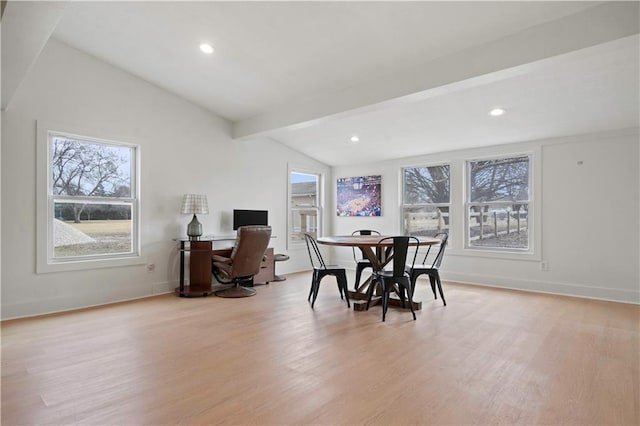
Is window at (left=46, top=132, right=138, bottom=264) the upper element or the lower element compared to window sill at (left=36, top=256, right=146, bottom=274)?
upper

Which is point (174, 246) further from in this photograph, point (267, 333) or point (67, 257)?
point (267, 333)

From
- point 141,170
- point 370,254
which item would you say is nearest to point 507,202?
point 370,254

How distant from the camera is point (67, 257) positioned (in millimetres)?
4348

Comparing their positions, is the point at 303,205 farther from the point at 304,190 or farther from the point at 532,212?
the point at 532,212

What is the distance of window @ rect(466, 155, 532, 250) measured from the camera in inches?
217

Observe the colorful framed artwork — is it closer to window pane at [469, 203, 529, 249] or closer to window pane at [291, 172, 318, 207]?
window pane at [291, 172, 318, 207]

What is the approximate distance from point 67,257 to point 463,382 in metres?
4.41

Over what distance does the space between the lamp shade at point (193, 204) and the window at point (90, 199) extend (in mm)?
611

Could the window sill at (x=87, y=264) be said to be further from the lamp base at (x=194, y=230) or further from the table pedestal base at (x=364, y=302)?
the table pedestal base at (x=364, y=302)

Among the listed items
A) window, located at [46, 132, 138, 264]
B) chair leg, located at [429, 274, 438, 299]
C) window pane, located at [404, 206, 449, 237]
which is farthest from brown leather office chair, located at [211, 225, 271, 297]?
window pane, located at [404, 206, 449, 237]

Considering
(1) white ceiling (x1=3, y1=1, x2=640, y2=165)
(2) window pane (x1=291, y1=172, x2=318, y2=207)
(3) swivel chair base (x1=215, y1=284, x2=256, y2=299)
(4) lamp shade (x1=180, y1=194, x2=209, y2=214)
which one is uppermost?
(1) white ceiling (x1=3, y1=1, x2=640, y2=165)

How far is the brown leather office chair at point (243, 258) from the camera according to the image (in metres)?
4.80

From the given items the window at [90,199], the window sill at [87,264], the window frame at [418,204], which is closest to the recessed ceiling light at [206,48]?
the window at [90,199]

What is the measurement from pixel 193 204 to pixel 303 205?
2620mm
